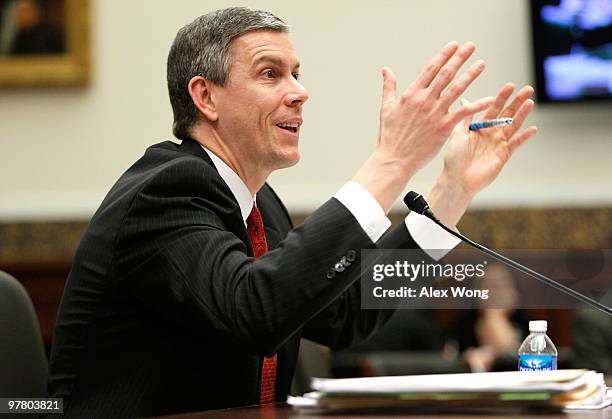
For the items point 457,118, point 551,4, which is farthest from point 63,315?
point 551,4

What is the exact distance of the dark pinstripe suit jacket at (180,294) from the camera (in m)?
1.79

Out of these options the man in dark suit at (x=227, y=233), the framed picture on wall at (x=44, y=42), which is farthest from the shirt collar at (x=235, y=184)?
the framed picture on wall at (x=44, y=42)

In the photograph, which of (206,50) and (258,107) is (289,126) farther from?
→ (206,50)

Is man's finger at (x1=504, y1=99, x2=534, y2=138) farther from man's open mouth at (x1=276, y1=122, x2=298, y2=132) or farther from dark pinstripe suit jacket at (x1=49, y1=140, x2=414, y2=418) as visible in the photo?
dark pinstripe suit jacket at (x1=49, y1=140, x2=414, y2=418)

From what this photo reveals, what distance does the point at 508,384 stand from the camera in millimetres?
1457

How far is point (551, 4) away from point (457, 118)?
2.99 metres

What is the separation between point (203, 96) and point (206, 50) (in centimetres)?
10

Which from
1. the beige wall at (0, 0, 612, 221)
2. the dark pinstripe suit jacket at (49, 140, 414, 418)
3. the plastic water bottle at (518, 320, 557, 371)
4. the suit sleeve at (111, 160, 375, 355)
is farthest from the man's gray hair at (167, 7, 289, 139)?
the beige wall at (0, 0, 612, 221)

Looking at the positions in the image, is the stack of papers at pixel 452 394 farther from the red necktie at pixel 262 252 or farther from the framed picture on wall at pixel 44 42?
the framed picture on wall at pixel 44 42

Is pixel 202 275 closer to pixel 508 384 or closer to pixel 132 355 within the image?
pixel 132 355

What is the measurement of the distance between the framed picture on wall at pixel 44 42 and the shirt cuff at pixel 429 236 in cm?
311

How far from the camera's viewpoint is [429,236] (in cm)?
225

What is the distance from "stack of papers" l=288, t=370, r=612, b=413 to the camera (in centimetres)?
145

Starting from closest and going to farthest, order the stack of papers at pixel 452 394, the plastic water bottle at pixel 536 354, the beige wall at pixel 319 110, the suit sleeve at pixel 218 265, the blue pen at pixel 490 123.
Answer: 1. the stack of papers at pixel 452 394
2. the suit sleeve at pixel 218 265
3. the plastic water bottle at pixel 536 354
4. the blue pen at pixel 490 123
5. the beige wall at pixel 319 110
